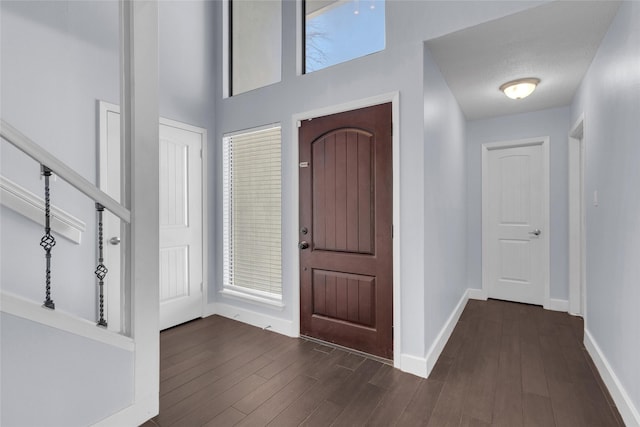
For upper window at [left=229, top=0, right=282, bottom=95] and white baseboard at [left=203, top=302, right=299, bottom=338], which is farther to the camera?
upper window at [left=229, top=0, right=282, bottom=95]

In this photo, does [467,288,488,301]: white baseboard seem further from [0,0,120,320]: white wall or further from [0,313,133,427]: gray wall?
[0,0,120,320]: white wall

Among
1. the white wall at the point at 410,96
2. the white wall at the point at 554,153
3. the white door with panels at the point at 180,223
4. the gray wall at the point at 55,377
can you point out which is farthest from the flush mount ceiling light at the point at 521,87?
the gray wall at the point at 55,377

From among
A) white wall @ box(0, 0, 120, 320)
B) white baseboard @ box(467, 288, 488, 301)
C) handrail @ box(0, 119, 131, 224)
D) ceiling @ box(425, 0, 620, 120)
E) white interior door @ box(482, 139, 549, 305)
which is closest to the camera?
handrail @ box(0, 119, 131, 224)

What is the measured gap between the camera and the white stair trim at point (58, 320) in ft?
4.29

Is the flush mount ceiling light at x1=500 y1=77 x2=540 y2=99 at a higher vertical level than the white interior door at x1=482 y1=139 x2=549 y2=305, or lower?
higher

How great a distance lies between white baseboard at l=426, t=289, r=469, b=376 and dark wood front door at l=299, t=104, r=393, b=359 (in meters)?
0.30

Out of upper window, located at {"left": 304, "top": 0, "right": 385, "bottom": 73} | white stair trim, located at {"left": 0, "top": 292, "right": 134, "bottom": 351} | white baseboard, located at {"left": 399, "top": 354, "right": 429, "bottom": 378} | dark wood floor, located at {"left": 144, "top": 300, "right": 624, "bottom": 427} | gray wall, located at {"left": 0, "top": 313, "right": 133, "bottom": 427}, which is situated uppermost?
upper window, located at {"left": 304, "top": 0, "right": 385, "bottom": 73}

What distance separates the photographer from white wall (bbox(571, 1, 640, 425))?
1.72 meters

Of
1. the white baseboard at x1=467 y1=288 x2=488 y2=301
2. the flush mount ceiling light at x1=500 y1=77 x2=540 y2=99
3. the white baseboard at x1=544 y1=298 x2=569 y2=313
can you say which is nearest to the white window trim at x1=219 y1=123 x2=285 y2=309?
the flush mount ceiling light at x1=500 y1=77 x2=540 y2=99

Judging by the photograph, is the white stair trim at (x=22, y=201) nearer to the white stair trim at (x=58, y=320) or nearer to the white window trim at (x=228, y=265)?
the white stair trim at (x=58, y=320)

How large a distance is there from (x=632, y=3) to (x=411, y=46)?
1.21 meters

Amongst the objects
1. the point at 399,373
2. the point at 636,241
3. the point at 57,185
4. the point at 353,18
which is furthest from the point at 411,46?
the point at 57,185

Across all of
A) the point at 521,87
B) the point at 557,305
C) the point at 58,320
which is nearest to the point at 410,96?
the point at 521,87

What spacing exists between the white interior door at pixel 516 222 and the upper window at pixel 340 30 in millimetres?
2446
